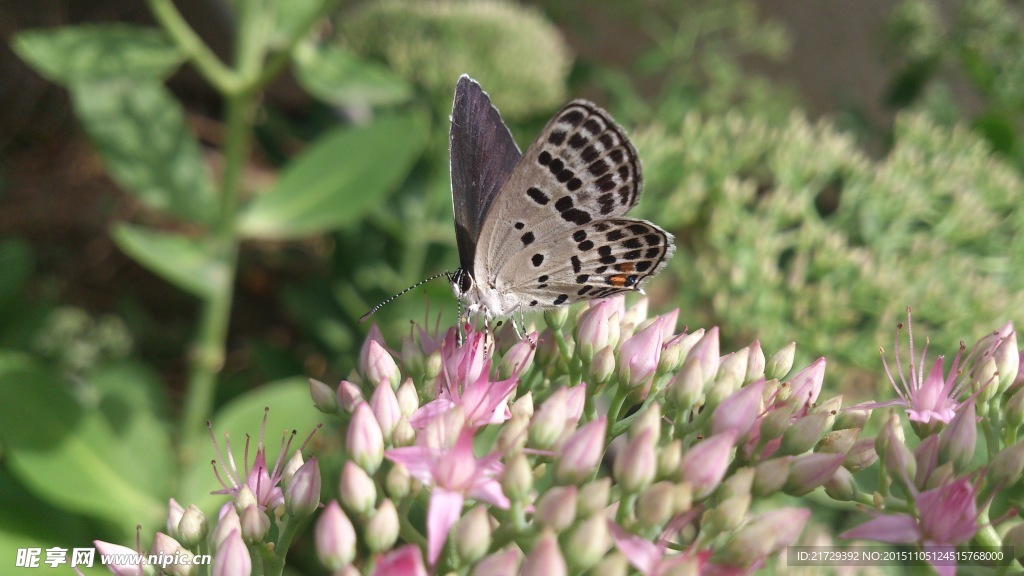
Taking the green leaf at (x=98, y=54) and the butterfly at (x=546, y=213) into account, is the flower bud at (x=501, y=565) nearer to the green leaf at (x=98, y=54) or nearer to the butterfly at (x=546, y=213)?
the butterfly at (x=546, y=213)

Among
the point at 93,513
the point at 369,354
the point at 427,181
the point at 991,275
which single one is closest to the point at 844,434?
the point at 369,354

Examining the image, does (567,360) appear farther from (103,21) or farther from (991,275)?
(103,21)

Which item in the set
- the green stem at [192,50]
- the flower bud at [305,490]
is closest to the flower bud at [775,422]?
the flower bud at [305,490]

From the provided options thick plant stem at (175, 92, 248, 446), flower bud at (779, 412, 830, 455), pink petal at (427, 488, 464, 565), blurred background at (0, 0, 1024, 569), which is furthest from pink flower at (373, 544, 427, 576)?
thick plant stem at (175, 92, 248, 446)

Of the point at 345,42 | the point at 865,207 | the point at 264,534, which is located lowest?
the point at 264,534

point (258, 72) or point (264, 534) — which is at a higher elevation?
point (258, 72)
